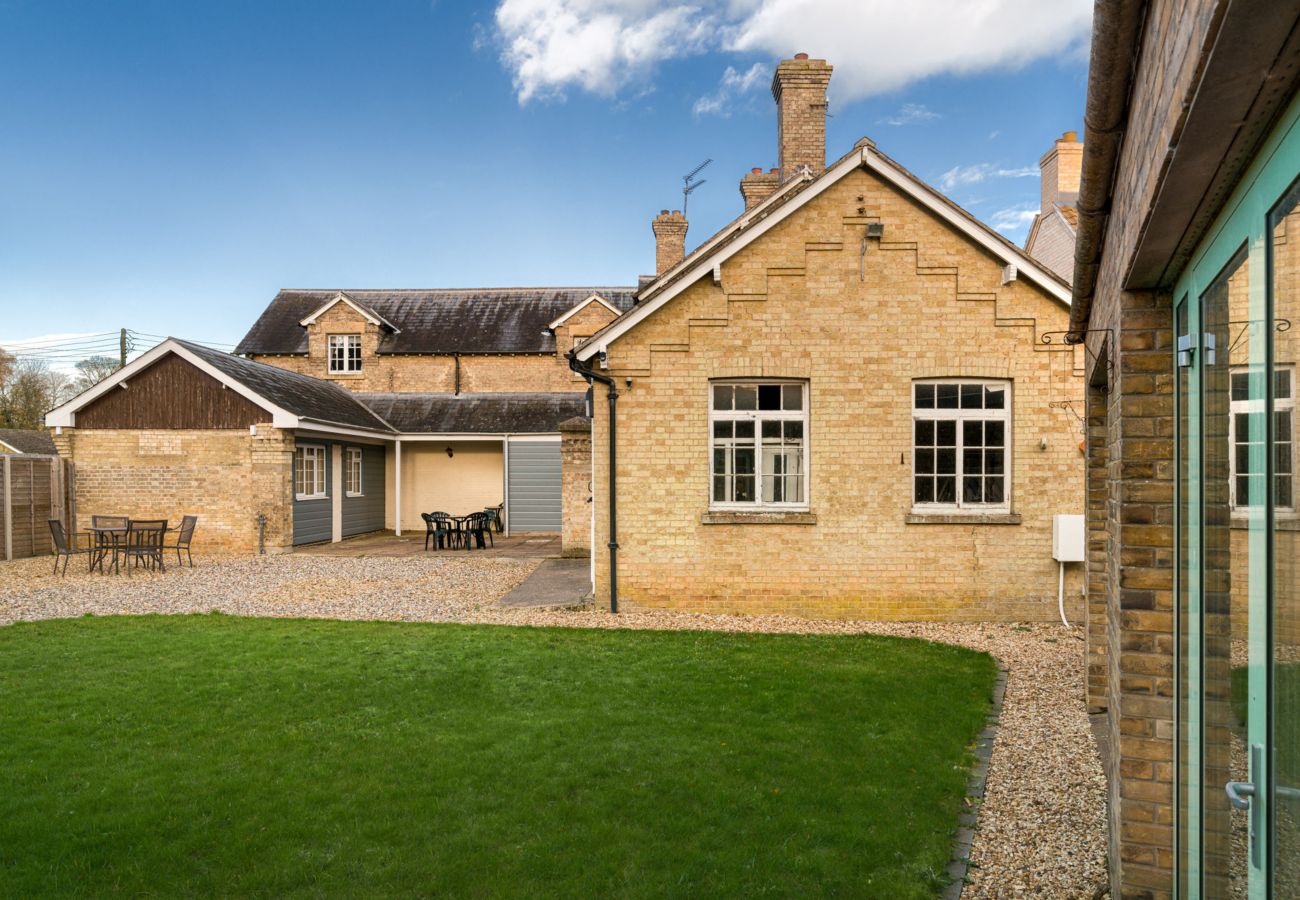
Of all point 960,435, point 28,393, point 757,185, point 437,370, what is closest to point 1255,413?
point 960,435

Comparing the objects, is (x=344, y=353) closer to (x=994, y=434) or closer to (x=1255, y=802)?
(x=994, y=434)

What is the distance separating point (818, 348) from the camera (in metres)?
10.6

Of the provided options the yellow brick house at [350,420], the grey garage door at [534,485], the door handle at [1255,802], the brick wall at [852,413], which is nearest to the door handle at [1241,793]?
the door handle at [1255,802]

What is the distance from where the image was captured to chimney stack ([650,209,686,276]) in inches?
860

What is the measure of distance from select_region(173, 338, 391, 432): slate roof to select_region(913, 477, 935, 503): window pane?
1408 centimetres

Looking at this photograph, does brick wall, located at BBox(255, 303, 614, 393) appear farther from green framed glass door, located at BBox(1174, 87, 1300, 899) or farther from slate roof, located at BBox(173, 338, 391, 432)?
green framed glass door, located at BBox(1174, 87, 1300, 899)

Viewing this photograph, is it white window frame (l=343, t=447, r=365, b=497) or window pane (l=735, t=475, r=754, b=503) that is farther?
white window frame (l=343, t=447, r=365, b=497)

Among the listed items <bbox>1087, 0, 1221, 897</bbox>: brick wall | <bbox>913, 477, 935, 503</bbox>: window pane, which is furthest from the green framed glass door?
<bbox>913, 477, 935, 503</bbox>: window pane

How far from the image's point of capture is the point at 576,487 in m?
17.3

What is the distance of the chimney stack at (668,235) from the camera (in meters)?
21.8

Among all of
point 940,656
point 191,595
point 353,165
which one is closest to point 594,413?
point 940,656

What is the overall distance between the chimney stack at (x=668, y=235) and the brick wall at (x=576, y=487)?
6.93 m

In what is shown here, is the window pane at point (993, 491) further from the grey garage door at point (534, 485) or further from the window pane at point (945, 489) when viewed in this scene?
the grey garage door at point (534, 485)

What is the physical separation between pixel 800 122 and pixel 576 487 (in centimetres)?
865
